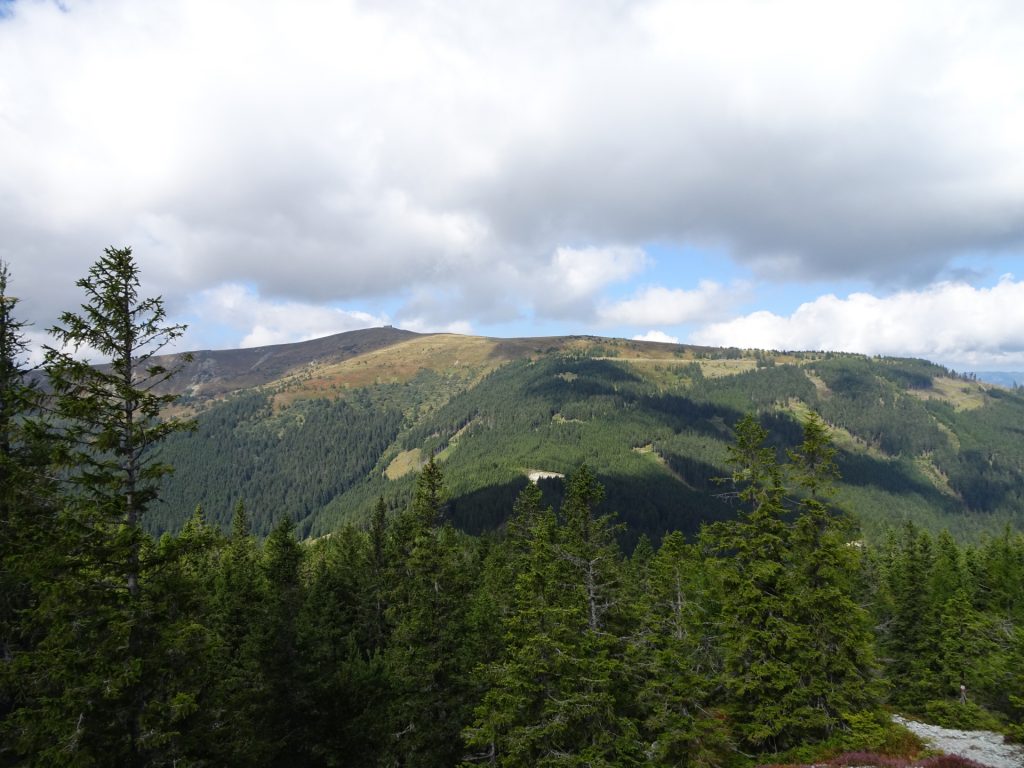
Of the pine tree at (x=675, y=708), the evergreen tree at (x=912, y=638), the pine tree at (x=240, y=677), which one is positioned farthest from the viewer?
the evergreen tree at (x=912, y=638)

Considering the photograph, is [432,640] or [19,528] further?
[432,640]

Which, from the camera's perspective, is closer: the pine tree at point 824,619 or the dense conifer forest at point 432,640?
the dense conifer forest at point 432,640

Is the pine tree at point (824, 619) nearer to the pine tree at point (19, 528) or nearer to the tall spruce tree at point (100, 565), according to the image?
the tall spruce tree at point (100, 565)

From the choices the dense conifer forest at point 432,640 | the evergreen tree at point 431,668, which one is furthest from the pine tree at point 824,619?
the evergreen tree at point 431,668

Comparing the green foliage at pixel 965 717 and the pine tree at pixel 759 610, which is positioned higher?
the pine tree at pixel 759 610

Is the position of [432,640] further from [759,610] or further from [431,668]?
[759,610]

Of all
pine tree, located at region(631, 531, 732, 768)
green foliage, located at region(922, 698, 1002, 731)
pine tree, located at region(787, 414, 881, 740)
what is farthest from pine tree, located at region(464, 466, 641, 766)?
green foliage, located at region(922, 698, 1002, 731)

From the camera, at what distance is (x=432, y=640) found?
3189 cm

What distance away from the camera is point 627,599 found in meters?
28.1

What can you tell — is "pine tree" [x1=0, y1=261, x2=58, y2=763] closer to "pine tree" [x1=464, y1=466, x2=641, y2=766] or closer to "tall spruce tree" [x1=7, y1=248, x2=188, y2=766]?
"tall spruce tree" [x1=7, y1=248, x2=188, y2=766]

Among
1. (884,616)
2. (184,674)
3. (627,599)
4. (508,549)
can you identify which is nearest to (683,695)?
(627,599)

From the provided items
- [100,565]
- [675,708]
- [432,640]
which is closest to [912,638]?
[675,708]

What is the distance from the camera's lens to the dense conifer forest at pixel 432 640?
15.1 m

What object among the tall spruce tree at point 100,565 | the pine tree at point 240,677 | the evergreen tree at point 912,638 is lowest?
the evergreen tree at point 912,638
